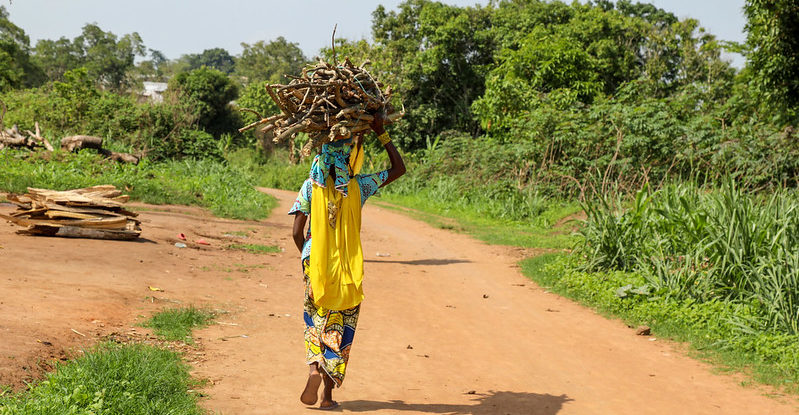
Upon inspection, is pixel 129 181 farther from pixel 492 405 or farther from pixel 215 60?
pixel 215 60

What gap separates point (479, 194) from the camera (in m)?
19.5

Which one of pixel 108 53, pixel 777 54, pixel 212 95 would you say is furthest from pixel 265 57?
pixel 777 54

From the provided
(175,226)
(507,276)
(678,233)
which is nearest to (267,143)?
(175,226)

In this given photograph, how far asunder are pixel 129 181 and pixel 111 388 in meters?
11.5

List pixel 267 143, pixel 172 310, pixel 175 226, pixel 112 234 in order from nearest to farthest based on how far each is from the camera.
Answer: pixel 172 310, pixel 112 234, pixel 175 226, pixel 267 143

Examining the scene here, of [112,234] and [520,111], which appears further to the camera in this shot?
[520,111]

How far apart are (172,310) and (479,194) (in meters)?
13.7

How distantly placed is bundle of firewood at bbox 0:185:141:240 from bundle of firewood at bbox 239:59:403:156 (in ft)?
19.9

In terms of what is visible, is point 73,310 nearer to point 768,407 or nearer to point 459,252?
point 768,407

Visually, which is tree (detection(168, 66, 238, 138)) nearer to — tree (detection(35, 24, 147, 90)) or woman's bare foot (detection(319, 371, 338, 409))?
tree (detection(35, 24, 147, 90))

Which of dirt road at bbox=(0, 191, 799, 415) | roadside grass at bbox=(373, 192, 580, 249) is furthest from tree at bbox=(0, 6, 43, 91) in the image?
dirt road at bbox=(0, 191, 799, 415)

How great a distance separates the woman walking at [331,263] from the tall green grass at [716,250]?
169 inches

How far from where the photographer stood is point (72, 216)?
375 inches

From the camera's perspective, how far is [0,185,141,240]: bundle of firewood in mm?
9305
